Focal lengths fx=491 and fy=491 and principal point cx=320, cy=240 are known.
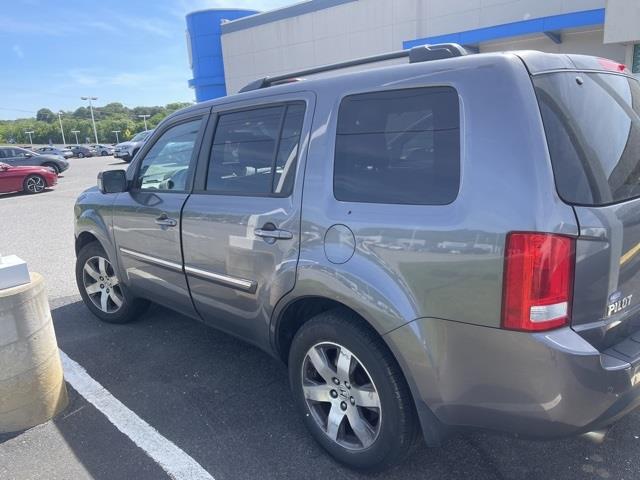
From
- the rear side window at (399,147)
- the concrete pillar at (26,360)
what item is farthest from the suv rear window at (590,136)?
the concrete pillar at (26,360)

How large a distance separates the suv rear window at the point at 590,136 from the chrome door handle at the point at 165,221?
91.4 inches

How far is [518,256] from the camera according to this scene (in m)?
1.73

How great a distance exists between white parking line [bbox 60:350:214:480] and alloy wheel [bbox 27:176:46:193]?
14.9m

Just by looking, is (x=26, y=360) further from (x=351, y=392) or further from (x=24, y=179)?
(x=24, y=179)

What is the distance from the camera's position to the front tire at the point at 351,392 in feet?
7.14

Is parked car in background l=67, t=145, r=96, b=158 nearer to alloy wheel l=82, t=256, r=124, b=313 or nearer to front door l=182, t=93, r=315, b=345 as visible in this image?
alloy wheel l=82, t=256, r=124, b=313

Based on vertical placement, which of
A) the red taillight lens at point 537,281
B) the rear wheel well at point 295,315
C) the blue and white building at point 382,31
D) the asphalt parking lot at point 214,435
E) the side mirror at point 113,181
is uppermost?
the blue and white building at point 382,31

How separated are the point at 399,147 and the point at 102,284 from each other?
3333 mm

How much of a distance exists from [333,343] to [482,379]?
0.73 metres

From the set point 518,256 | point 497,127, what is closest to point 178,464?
point 518,256

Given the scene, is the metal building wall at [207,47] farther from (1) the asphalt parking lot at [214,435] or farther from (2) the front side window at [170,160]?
(1) the asphalt parking lot at [214,435]

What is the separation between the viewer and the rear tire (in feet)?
52.7

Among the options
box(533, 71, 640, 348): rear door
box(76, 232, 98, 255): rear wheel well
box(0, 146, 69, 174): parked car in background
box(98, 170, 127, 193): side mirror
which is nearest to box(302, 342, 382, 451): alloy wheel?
box(533, 71, 640, 348): rear door

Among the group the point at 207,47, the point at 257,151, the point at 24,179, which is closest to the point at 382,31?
the point at 207,47
